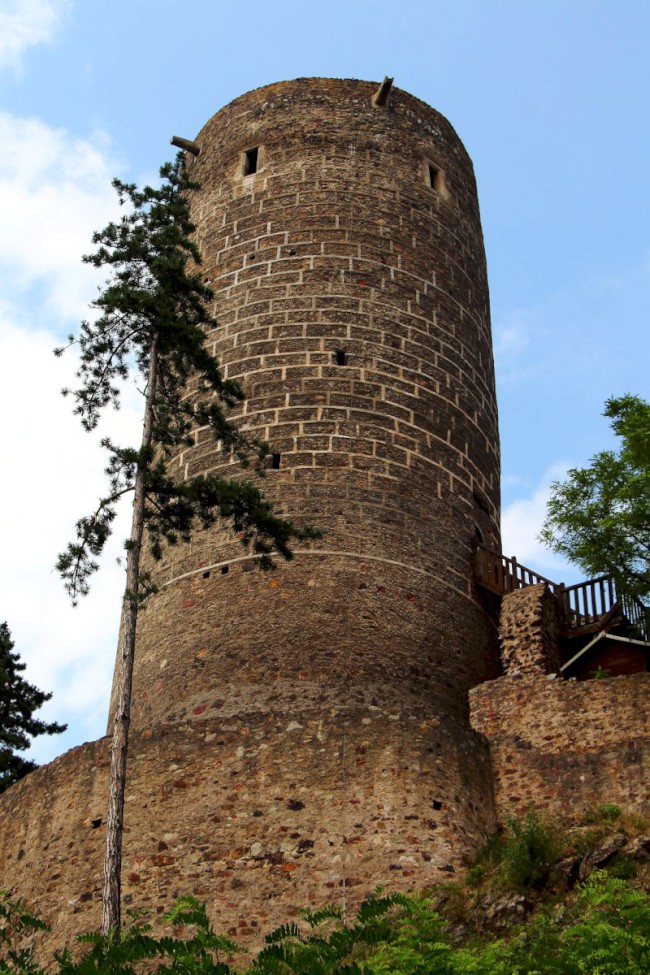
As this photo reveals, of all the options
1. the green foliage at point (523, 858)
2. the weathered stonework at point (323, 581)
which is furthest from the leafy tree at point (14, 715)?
the green foliage at point (523, 858)

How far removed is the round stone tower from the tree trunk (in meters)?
2.04

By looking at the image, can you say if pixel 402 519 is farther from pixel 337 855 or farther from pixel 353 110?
pixel 353 110

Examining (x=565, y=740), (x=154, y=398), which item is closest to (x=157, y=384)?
(x=154, y=398)

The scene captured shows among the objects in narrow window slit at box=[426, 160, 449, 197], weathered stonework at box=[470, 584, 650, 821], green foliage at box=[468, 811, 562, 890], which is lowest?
green foliage at box=[468, 811, 562, 890]

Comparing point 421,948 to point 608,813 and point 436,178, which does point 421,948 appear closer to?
point 608,813

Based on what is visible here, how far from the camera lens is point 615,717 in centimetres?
1564

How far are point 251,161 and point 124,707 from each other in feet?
39.1

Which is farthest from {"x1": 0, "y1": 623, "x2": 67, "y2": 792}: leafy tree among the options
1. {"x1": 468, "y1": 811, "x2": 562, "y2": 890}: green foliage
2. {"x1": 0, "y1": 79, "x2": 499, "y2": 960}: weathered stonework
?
{"x1": 468, "y1": 811, "x2": 562, "y2": 890}: green foliage

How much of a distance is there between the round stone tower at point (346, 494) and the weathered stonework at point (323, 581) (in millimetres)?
38

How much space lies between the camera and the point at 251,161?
22.4m

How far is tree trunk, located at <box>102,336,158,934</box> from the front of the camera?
12180mm

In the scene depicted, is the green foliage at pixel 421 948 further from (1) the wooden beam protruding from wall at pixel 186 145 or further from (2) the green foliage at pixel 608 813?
(1) the wooden beam protruding from wall at pixel 186 145

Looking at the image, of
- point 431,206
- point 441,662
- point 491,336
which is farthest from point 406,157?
point 441,662

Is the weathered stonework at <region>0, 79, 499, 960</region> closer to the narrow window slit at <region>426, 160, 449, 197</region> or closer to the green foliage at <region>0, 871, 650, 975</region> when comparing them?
the narrow window slit at <region>426, 160, 449, 197</region>
